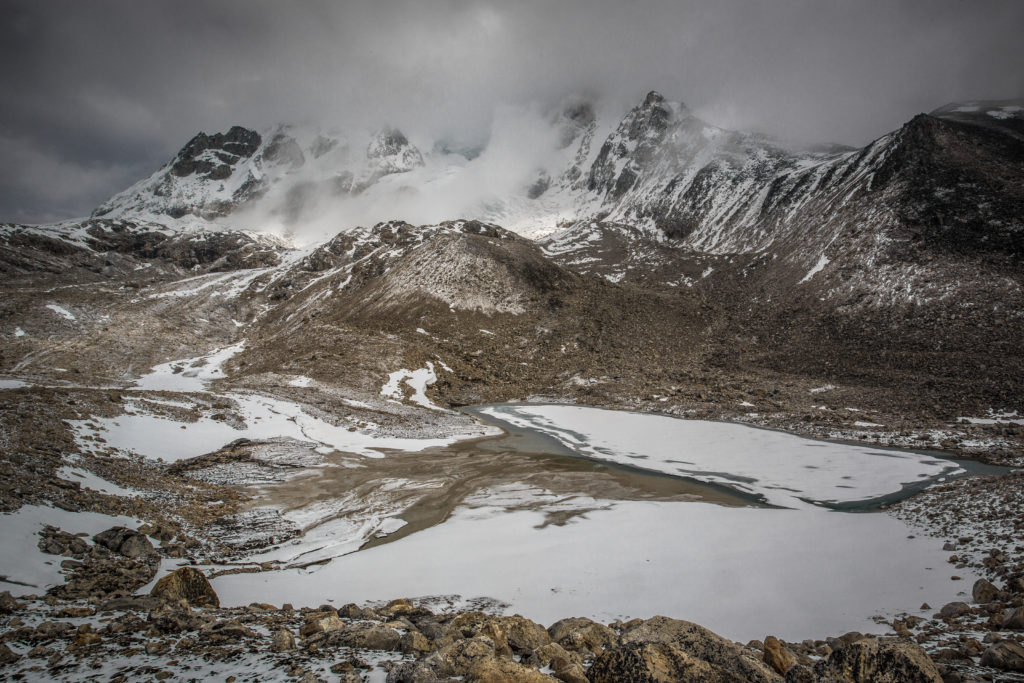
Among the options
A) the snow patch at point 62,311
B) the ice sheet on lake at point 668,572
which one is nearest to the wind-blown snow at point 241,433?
the ice sheet on lake at point 668,572

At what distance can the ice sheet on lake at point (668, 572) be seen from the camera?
8.30m

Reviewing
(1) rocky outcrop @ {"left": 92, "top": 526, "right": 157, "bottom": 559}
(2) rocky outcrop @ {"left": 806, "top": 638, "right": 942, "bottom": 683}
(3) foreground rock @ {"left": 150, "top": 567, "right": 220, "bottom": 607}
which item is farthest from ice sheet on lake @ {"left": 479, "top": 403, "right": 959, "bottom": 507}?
(1) rocky outcrop @ {"left": 92, "top": 526, "right": 157, "bottom": 559}

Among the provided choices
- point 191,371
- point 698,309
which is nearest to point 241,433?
point 191,371

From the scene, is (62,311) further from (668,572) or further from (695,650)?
(695,650)

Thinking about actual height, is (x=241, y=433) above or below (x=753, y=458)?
above

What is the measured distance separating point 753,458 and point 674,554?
1340 centimetres

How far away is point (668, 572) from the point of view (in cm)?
989

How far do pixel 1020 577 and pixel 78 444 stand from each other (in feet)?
84.3

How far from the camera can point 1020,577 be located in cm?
806

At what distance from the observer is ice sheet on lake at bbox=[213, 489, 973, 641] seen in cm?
830

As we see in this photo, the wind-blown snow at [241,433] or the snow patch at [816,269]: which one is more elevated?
the snow patch at [816,269]

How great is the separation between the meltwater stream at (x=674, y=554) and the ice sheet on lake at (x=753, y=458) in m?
0.16

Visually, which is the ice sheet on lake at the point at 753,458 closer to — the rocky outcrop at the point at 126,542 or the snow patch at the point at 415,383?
the snow patch at the point at 415,383

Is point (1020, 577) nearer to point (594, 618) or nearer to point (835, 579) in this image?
point (835, 579)
